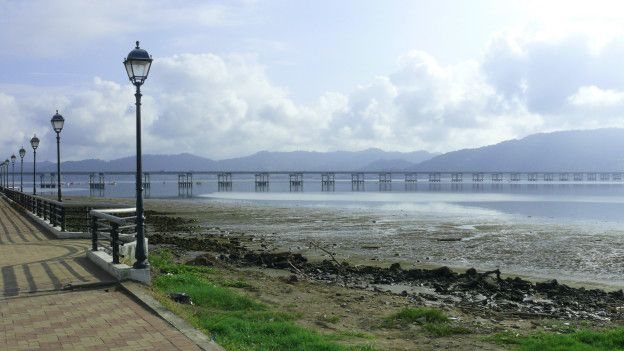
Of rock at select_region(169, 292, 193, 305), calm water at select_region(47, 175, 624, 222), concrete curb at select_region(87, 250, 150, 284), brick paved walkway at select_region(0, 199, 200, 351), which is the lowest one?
calm water at select_region(47, 175, 624, 222)

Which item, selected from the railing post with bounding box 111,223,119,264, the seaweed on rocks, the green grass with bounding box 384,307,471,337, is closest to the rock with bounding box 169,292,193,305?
the railing post with bounding box 111,223,119,264

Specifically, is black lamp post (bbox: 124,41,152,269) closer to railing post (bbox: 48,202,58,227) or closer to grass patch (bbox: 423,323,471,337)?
grass patch (bbox: 423,323,471,337)

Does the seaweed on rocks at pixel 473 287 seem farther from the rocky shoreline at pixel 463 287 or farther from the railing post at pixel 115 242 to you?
the railing post at pixel 115 242

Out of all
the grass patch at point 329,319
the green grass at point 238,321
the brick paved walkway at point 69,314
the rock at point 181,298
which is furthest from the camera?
the grass patch at point 329,319

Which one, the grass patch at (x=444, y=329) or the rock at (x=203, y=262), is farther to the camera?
the rock at (x=203, y=262)

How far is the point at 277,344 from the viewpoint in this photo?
783 centimetres

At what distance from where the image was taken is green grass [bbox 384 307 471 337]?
945 centimetres

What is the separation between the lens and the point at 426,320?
396 inches

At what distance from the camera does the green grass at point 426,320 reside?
945 centimetres

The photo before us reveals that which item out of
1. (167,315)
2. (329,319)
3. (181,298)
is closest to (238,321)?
(167,315)

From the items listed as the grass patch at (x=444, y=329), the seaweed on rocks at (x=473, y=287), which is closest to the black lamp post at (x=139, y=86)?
the grass patch at (x=444, y=329)

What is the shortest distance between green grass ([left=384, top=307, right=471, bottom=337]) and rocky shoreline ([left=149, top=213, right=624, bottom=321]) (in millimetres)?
1478

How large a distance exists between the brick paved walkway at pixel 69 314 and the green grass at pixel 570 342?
14.9 ft

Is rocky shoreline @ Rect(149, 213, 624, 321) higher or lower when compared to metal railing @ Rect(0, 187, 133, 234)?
lower
